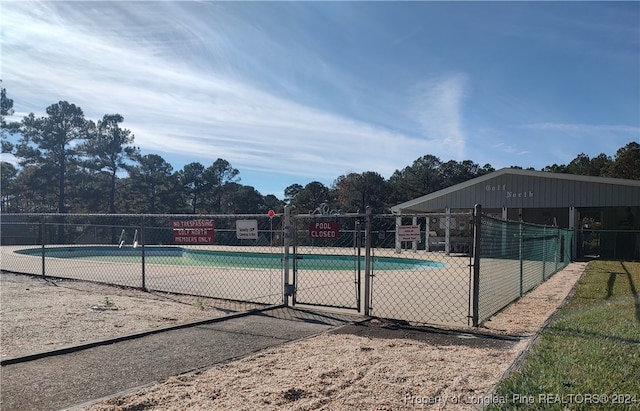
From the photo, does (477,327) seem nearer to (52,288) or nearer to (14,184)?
(52,288)

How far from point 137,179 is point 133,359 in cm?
4536

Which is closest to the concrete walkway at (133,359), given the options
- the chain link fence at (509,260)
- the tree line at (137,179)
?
the chain link fence at (509,260)

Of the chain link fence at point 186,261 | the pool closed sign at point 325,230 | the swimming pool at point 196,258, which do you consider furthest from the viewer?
the swimming pool at point 196,258

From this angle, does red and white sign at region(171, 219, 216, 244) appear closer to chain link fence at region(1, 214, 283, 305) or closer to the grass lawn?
chain link fence at region(1, 214, 283, 305)

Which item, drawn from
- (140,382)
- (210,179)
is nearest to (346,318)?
(140,382)

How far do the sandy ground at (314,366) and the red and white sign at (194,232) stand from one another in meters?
1.35

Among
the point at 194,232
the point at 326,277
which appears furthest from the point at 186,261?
the point at 194,232

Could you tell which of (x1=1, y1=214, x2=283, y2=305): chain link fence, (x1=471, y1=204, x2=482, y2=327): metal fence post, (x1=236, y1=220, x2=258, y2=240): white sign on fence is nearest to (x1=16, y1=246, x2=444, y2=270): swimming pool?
(x1=1, y1=214, x2=283, y2=305): chain link fence

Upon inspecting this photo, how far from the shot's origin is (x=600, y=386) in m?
3.66

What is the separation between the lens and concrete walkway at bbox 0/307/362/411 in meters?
3.94

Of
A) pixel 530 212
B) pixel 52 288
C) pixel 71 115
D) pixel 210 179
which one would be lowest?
pixel 52 288

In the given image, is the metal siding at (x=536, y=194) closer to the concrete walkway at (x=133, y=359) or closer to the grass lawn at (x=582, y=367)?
the grass lawn at (x=582, y=367)

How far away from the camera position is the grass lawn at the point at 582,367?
3.38 m

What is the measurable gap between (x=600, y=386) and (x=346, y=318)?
3.82m
